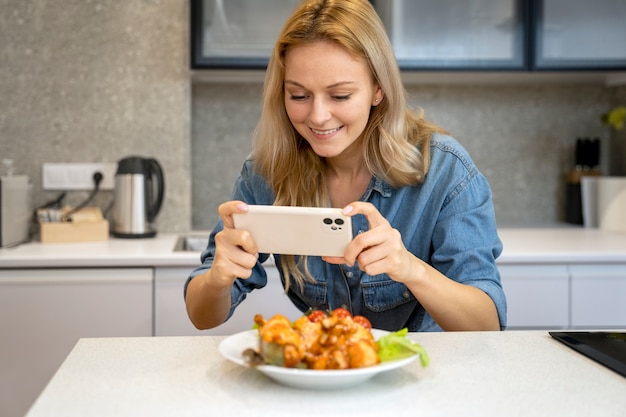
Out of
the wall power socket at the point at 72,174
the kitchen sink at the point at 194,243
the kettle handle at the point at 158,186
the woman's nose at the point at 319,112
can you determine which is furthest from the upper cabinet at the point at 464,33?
the woman's nose at the point at 319,112

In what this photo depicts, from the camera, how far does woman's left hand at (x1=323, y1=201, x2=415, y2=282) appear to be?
118cm

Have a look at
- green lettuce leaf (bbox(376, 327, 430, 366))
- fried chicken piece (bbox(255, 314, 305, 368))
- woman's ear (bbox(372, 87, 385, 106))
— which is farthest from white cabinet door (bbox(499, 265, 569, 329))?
fried chicken piece (bbox(255, 314, 305, 368))

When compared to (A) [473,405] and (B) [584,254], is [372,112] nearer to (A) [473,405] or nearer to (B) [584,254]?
→ (A) [473,405]

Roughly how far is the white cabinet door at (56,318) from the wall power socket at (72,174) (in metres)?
0.54

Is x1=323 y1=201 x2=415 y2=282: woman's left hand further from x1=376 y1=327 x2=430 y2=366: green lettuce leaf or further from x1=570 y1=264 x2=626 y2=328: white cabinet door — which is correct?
x1=570 y1=264 x2=626 y2=328: white cabinet door

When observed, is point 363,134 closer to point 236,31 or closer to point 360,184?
point 360,184

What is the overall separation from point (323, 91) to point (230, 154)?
1579 mm

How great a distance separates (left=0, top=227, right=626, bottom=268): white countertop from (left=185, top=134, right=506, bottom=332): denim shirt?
65 cm

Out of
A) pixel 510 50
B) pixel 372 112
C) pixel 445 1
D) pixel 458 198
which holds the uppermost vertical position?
pixel 445 1

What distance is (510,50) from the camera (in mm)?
2629

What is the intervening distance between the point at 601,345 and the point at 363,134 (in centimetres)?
67

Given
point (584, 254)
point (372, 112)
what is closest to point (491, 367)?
point (372, 112)

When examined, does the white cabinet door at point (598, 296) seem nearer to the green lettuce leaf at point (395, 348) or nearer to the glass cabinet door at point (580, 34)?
the glass cabinet door at point (580, 34)

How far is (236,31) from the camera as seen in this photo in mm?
2574
